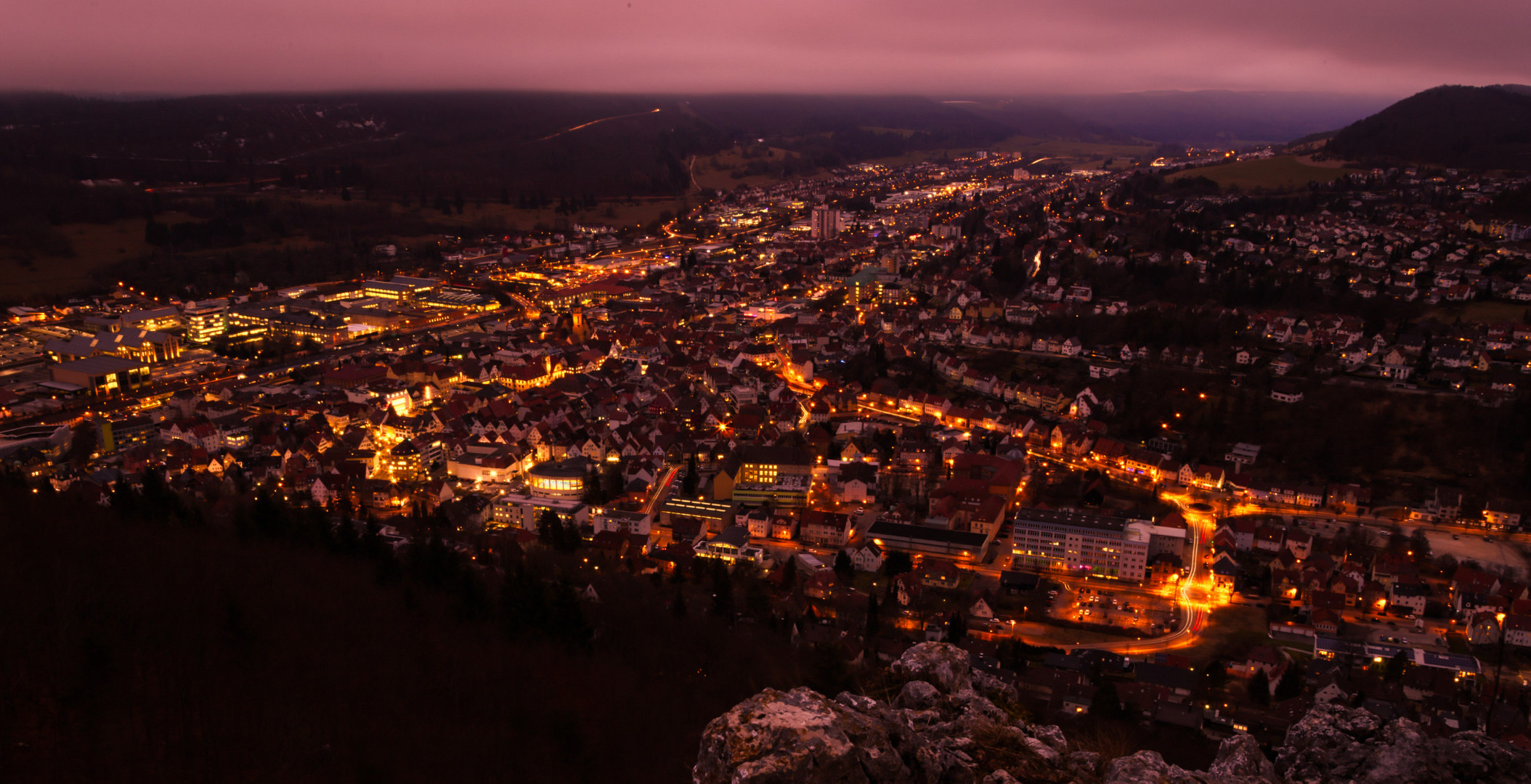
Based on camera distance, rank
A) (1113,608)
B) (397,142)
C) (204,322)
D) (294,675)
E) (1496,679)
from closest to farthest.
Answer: (294,675) < (1496,679) < (1113,608) < (204,322) < (397,142)

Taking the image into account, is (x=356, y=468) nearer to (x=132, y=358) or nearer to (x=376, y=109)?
(x=132, y=358)

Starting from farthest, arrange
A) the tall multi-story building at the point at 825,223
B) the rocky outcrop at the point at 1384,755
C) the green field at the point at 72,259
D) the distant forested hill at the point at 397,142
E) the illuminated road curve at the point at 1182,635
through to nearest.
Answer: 1. the distant forested hill at the point at 397,142
2. the tall multi-story building at the point at 825,223
3. the green field at the point at 72,259
4. the illuminated road curve at the point at 1182,635
5. the rocky outcrop at the point at 1384,755

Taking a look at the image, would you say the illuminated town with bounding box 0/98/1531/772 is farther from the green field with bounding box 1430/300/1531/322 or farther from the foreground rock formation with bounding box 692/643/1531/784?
the foreground rock formation with bounding box 692/643/1531/784

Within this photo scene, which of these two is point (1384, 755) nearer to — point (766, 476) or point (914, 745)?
point (914, 745)

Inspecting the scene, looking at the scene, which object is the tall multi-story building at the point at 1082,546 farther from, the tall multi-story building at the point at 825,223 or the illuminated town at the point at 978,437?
the tall multi-story building at the point at 825,223

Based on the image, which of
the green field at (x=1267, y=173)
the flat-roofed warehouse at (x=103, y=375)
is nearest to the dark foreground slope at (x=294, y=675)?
the flat-roofed warehouse at (x=103, y=375)

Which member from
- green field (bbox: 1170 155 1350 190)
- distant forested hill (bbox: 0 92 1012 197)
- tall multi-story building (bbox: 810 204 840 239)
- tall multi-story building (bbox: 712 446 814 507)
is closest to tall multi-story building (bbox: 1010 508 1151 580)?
tall multi-story building (bbox: 712 446 814 507)

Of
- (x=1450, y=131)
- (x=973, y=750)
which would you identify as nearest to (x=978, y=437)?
(x=973, y=750)

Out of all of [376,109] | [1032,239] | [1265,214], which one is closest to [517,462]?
[1032,239]
